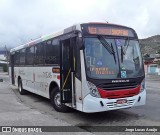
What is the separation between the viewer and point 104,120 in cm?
848

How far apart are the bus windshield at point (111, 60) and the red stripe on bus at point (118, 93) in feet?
1.35

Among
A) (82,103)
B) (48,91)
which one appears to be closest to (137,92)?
(82,103)

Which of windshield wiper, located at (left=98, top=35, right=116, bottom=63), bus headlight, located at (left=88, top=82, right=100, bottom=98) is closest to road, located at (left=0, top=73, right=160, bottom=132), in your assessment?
bus headlight, located at (left=88, top=82, right=100, bottom=98)

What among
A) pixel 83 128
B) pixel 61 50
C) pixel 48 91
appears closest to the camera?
pixel 83 128

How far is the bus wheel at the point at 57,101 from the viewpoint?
9711mm

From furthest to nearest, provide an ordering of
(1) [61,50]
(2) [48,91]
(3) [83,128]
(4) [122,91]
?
(2) [48,91] < (1) [61,50] < (4) [122,91] < (3) [83,128]

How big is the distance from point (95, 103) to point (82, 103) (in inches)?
15.4

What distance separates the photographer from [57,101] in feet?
32.7

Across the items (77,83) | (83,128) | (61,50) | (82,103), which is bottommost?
(83,128)

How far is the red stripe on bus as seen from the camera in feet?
25.5

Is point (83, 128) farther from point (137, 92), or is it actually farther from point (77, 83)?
point (137, 92)

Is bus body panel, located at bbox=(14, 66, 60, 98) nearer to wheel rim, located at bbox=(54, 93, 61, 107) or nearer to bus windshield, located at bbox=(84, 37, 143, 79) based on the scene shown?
wheel rim, located at bbox=(54, 93, 61, 107)

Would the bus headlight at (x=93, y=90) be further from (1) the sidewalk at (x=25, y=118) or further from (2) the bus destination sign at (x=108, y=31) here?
(2) the bus destination sign at (x=108, y=31)

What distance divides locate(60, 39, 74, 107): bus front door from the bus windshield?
2.54 feet
